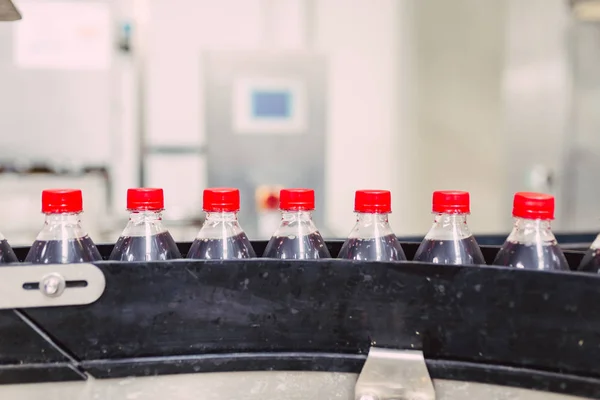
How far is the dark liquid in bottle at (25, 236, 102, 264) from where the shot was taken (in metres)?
0.68

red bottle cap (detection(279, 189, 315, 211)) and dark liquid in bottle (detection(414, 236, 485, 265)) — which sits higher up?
red bottle cap (detection(279, 189, 315, 211))

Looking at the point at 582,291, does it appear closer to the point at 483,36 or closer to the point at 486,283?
the point at 486,283

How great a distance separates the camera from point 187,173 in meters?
2.64

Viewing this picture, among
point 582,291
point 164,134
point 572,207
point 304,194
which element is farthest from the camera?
point 164,134

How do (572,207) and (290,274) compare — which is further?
(572,207)

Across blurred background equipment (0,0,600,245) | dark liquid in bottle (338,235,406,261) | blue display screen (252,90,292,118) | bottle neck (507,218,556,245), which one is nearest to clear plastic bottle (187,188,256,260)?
dark liquid in bottle (338,235,406,261)

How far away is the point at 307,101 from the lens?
2508 mm

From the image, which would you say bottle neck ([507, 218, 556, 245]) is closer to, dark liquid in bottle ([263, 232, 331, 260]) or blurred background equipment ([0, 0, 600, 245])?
dark liquid in bottle ([263, 232, 331, 260])

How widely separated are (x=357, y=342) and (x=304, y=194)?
0.19 m

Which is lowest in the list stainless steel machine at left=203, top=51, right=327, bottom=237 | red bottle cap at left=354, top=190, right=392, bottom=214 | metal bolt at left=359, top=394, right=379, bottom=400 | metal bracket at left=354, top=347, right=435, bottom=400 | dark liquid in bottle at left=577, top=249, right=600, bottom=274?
metal bolt at left=359, top=394, right=379, bottom=400

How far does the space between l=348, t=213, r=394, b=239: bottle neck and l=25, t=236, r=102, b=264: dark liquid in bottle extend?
1.10 ft

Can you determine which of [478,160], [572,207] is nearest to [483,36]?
[478,160]

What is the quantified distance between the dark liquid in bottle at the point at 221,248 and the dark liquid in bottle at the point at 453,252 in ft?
0.75

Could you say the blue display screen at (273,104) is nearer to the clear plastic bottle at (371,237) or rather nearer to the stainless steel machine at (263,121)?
the stainless steel machine at (263,121)
